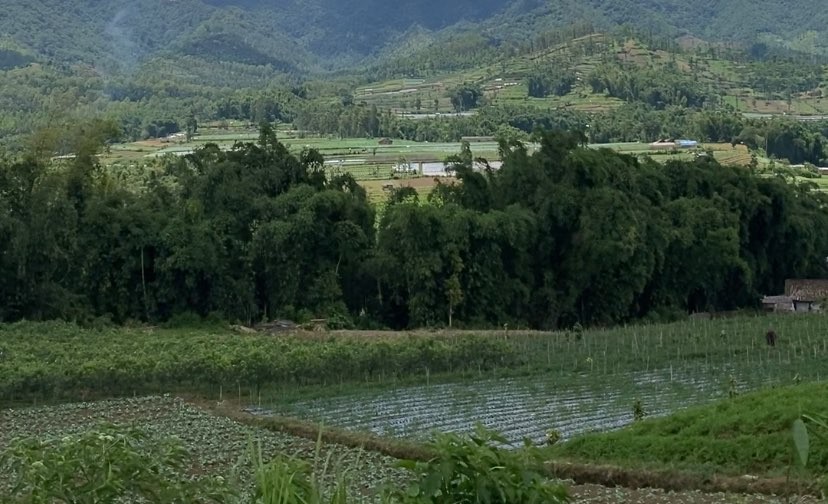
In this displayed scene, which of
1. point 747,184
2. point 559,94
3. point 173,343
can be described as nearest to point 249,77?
point 559,94

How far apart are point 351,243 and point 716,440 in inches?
715

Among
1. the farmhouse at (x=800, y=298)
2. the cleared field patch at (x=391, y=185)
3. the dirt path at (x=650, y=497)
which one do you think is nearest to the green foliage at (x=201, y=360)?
the dirt path at (x=650, y=497)

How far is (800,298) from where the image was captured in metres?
34.4

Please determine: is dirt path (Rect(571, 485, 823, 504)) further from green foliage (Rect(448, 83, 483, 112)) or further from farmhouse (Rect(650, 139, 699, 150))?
green foliage (Rect(448, 83, 483, 112))

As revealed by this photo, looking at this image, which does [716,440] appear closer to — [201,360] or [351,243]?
[201,360]

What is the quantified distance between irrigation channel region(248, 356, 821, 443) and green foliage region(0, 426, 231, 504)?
10.6m

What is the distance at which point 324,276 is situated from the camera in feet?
96.0

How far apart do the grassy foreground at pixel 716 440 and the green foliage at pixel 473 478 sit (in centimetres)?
797

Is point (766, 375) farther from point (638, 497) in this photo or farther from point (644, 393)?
point (638, 497)

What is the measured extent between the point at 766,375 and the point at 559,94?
76328 millimetres

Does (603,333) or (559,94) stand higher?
(559,94)

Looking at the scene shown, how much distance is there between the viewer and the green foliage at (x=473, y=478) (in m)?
3.69

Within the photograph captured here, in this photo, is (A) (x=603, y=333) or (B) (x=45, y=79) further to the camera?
(B) (x=45, y=79)

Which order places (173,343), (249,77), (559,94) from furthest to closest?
1. (249,77)
2. (559,94)
3. (173,343)
